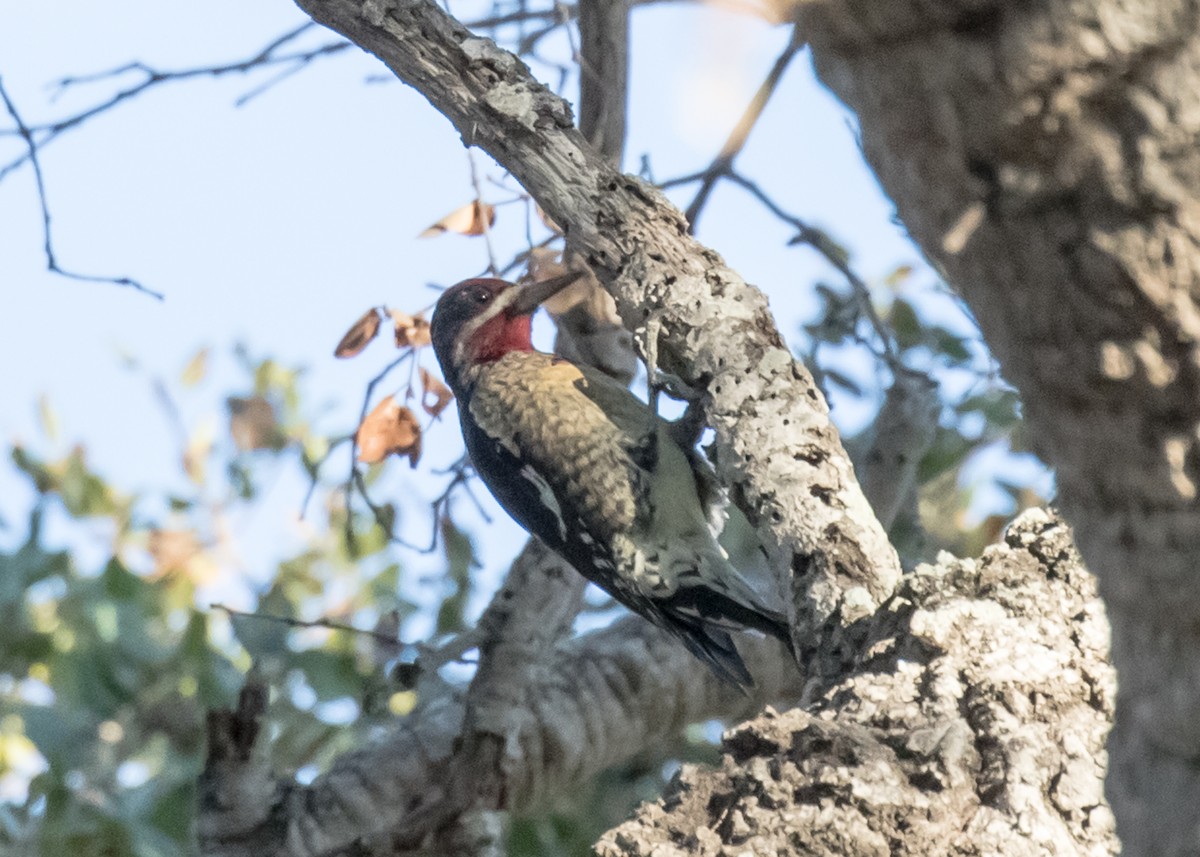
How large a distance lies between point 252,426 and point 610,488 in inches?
97.9

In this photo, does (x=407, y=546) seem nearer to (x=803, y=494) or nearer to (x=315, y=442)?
(x=803, y=494)

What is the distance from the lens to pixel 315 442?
19.9 feet

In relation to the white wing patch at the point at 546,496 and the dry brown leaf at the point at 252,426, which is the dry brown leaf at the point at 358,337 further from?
the dry brown leaf at the point at 252,426

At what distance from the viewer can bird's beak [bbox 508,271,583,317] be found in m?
3.92

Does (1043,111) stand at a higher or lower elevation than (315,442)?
lower

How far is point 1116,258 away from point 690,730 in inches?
177

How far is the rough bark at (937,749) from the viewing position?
6.50 ft

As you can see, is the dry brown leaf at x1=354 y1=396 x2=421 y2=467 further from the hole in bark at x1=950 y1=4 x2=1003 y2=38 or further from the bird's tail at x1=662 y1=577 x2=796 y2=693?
the hole in bark at x1=950 y1=4 x2=1003 y2=38

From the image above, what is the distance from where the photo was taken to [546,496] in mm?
4070

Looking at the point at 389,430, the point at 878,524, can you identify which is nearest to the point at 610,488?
the point at 389,430

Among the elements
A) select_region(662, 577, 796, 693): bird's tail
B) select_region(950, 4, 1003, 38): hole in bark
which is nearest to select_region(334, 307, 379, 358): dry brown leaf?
select_region(662, 577, 796, 693): bird's tail

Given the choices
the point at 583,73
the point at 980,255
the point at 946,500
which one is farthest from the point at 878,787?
the point at 946,500

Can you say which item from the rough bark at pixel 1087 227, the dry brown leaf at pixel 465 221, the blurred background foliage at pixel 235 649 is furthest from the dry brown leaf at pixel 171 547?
the rough bark at pixel 1087 227

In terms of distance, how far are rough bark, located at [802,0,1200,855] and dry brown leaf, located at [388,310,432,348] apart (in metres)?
2.79
